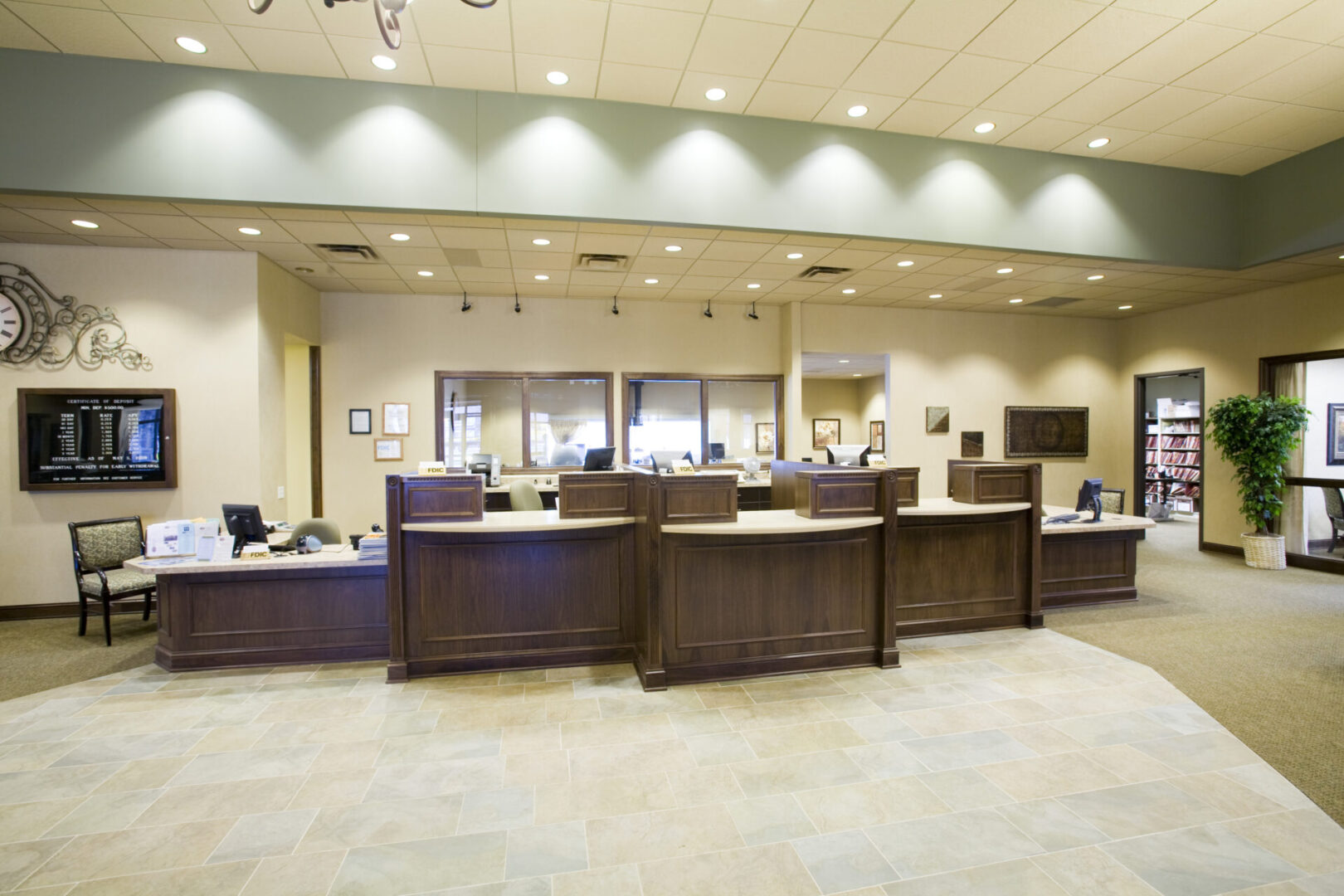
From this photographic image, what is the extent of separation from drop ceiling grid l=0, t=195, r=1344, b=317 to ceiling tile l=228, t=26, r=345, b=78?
3.01 ft

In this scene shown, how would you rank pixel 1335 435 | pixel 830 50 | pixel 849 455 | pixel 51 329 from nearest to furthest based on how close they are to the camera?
pixel 830 50 < pixel 849 455 < pixel 51 329 < pixel 1335 435

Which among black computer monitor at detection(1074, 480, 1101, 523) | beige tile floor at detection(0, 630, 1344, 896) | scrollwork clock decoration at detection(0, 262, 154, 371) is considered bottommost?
beige tile floor at detection(0, 630, 1344, 896)

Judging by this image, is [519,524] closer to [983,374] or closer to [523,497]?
[523,497]

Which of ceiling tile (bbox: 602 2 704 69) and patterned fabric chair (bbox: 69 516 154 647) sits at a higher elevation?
ceiling tile (bbox: 602 2 704 69)

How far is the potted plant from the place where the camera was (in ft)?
21.7

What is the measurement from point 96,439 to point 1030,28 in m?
7.97

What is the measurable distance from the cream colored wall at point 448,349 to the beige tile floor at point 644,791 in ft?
Result: 11.9

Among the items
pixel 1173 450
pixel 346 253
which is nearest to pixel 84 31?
pixel 346 253

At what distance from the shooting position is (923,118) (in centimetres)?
480

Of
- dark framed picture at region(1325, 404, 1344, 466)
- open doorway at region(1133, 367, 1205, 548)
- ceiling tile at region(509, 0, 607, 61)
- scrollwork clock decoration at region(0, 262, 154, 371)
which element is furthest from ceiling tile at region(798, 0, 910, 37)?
open doorway at region(1133, 367, 1205, 548)

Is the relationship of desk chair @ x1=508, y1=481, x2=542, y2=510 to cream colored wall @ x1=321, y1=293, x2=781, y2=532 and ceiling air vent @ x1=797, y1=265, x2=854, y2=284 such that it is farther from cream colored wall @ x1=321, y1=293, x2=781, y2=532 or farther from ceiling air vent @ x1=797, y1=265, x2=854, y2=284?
ceiling air vent @ x1=797, y1=265, x2=854, y2=284

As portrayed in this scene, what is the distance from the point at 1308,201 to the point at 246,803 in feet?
29.8

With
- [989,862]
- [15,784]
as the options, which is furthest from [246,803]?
[989,862]

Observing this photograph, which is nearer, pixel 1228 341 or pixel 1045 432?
pixel 1228 341
